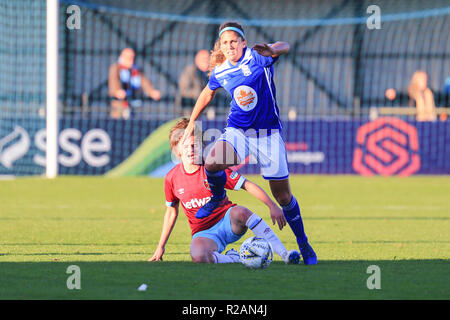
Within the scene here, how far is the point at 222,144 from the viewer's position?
6.51 m

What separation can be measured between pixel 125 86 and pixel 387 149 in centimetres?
605

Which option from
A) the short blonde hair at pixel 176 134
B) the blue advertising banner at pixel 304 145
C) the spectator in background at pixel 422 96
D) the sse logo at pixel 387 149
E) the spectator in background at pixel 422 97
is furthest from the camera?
the spectator in background at pixel 422 96

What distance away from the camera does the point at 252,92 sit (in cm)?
666

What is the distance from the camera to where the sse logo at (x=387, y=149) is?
1773 centimetres

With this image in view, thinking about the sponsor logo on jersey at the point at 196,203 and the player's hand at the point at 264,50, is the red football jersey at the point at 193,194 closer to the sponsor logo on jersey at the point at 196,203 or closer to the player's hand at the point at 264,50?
the sponsor logo on jersey at the point at 196,203

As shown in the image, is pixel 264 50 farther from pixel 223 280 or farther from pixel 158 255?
pixel 158 255

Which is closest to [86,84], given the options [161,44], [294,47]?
[161,44]

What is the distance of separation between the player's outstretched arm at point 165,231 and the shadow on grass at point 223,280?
0.34 ft

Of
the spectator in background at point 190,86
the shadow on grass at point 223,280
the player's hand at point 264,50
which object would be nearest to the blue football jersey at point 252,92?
the player's hand at point 264,50

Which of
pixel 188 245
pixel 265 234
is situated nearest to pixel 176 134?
pixel 265 234

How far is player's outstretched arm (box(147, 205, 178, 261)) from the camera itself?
669 cm

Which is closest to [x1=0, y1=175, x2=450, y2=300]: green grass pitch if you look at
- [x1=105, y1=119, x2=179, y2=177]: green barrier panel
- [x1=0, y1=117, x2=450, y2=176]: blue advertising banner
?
[x1=0, y1=117, x2=450, y2=176]: blue advertising banner
